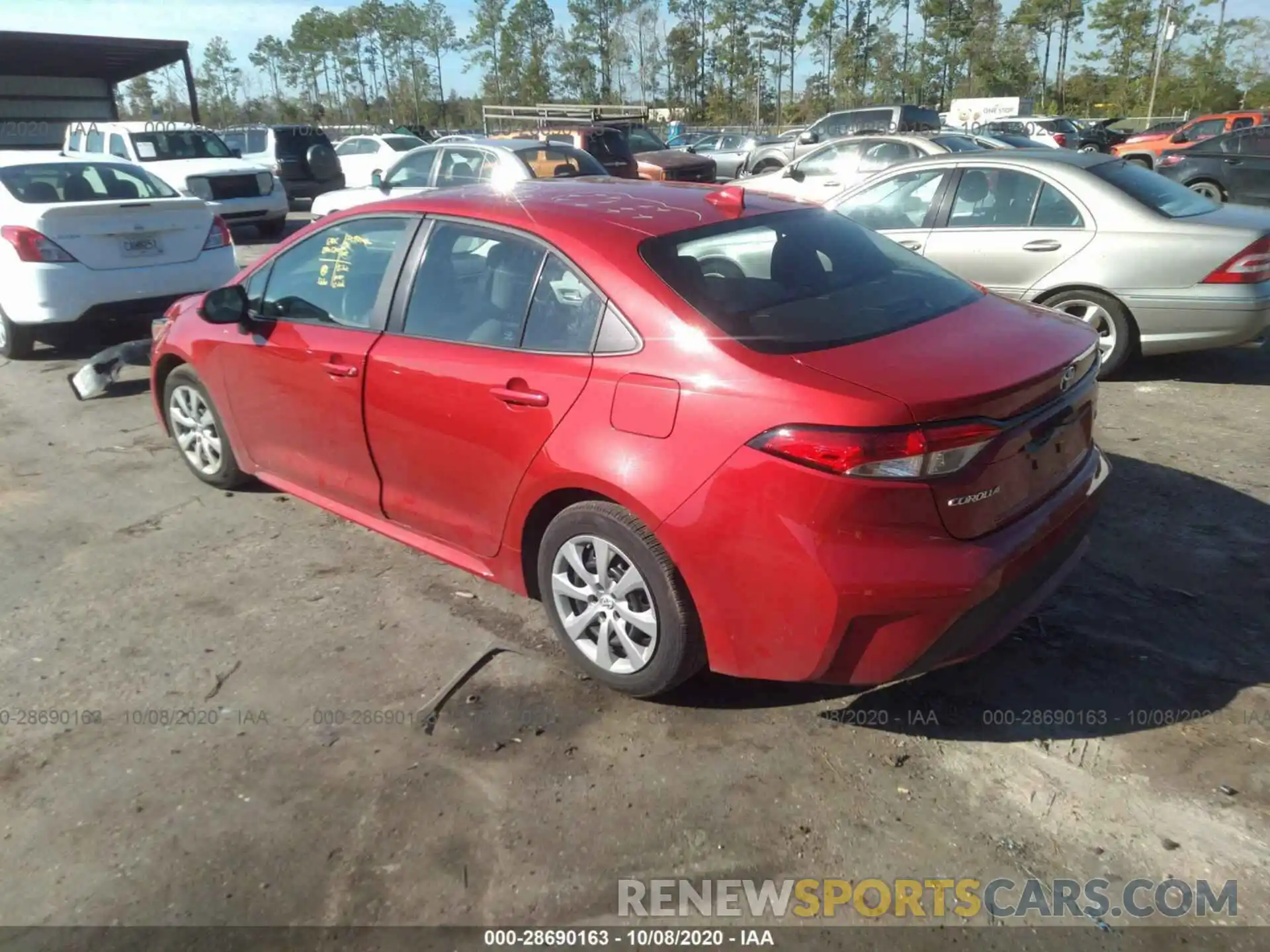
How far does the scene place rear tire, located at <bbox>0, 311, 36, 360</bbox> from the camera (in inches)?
316

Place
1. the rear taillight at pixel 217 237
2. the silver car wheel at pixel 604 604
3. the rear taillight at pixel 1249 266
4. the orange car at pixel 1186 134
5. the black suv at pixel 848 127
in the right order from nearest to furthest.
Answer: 1. the silver car wheel at pixel 604 604
2. the rear taillight at pixel 1249 266
3. the rear taillight at pixel 217 237
4. the black suv at pixel 848 127
5. the orange car at pixel 1186 134

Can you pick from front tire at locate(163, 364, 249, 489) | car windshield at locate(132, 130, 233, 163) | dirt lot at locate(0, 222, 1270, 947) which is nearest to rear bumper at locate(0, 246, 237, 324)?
front tire at locate(163, 364, 249, 489)

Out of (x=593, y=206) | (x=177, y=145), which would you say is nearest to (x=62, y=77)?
(x=177, y=145)

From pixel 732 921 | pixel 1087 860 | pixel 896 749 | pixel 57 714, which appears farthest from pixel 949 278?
pixel 57 714

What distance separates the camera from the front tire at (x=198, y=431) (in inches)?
200

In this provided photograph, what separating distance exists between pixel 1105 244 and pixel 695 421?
4.96 m

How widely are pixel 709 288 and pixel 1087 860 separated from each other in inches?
78.1

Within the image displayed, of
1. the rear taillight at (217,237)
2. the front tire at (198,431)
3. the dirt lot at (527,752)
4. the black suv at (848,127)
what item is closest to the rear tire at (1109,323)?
the dirt lot at (527,752)

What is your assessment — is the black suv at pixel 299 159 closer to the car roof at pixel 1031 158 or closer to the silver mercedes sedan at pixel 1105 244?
the car roof at pixel 1031 158

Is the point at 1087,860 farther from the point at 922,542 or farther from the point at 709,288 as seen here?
the point at 709,288

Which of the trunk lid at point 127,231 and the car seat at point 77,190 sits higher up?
the car seat at point 77,190

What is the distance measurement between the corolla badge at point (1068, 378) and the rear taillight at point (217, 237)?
24.7 feet

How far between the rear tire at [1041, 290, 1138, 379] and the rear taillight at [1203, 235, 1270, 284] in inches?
23.1

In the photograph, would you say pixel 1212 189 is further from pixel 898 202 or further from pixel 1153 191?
pixel 898 202
